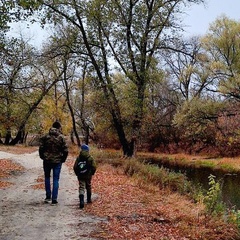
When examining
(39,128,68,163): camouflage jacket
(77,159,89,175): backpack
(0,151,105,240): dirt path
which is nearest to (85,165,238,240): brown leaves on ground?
(0,151,105,240): dirt path

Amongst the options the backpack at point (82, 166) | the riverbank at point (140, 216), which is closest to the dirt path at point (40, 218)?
the riverbank at point (140, 216)

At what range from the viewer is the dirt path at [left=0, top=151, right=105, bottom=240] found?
714cm

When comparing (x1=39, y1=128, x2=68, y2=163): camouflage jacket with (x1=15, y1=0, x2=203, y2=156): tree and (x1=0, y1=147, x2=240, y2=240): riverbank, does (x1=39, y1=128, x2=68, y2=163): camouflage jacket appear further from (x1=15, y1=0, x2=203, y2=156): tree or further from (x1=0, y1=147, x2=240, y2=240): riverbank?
(x1=15, y1=0, x2=203, y2=156): tree

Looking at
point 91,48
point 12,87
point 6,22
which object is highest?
point 91,48

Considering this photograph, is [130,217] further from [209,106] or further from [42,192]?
[209,106]

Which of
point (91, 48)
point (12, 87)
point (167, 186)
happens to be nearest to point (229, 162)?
point (91, 48)

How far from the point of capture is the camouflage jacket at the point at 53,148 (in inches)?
380

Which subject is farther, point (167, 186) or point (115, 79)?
point (115, 79)

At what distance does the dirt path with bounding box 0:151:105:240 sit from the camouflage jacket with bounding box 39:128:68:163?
3.97ft

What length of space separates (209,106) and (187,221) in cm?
2893

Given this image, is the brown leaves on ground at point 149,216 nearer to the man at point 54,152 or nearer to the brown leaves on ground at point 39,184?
the man at point 54,152

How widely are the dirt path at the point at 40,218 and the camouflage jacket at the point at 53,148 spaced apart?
1209 millimetres

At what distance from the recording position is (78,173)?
9.63 m

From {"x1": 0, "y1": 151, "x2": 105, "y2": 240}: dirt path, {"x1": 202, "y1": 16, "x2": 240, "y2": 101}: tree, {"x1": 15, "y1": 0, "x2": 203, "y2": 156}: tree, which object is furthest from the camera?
{"x1": 202, "y1": 16, "x2": 240, "y2": 101}: tree
